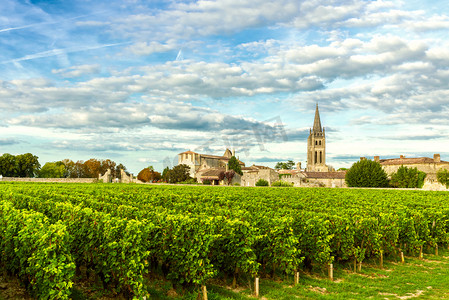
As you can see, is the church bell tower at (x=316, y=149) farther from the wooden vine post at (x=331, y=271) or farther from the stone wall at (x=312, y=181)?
the wooden vine post at (x=331, y=271)

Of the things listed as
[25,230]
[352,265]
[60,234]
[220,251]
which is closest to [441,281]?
[352,265]

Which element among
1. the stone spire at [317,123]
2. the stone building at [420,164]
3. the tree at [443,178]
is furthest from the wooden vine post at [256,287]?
the stone spire at [317,123]

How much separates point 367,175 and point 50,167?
86.2 metres

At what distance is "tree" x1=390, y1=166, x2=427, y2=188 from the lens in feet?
250

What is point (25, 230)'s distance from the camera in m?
8.73

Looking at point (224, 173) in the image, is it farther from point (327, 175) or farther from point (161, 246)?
point (161, 246)

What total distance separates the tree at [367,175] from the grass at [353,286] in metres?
69.9

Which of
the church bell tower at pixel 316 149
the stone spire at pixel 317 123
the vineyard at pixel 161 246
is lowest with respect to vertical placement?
the vineyard at pixel 161 246

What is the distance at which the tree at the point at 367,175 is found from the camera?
260 feet

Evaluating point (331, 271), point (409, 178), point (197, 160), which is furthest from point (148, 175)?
point (331, 271)

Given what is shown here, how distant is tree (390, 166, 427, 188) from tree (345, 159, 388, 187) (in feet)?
10.4

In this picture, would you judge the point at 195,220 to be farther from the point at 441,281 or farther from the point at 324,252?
the point at 441,281

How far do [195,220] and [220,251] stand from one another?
1318 millimetres

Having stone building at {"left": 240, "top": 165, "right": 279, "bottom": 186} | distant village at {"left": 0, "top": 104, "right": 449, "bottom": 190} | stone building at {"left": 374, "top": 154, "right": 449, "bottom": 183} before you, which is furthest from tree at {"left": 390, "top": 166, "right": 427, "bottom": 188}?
stone building at {"left": 240, "top": 165, "right": 279, "bottom": 186}
